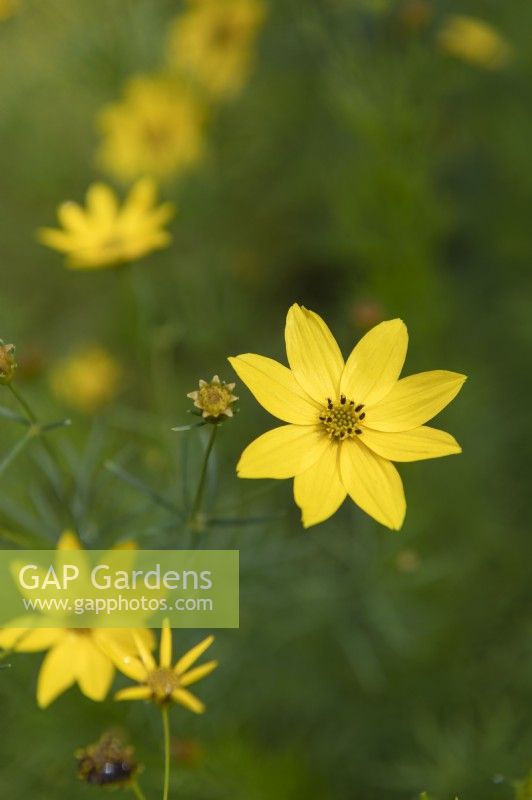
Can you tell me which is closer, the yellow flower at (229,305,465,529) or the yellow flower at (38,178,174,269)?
the yellow flower at (229,305,465,529)

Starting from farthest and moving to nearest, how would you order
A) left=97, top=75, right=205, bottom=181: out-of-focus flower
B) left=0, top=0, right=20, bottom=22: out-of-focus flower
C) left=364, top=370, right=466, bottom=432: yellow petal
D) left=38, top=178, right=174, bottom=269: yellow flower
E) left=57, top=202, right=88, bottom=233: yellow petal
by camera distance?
left=97, top=75, right=205, bottom=181: out-of-focus flower
left=0, top=0, right=20, bottom=22: out-of-focus flower
left=57, top=202, right=88, bottom=233: yellow petal
left=38, top=178, right=174, bottom=269: yellow flower
left=364, top=370, right=466, bottom=432: yellow petal

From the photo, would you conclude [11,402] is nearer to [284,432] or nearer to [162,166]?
[284,432]

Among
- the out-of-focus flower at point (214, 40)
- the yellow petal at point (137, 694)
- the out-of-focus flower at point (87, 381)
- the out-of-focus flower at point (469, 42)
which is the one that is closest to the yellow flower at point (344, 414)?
the yellow petal at point (137, 694)

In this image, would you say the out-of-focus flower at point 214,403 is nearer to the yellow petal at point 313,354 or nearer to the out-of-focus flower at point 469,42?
the yellow petal at point 313,354

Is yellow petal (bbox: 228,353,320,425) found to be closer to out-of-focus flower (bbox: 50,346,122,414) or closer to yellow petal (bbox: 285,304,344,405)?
yellow petal (bbox: 285,304,344,405)

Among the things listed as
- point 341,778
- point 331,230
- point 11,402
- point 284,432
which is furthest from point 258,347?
point 284,432

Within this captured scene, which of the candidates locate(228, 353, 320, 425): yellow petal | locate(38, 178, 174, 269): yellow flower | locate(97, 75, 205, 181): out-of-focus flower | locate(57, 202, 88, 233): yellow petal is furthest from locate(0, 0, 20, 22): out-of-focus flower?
locate(228, 353, 320, 425): yellow petal

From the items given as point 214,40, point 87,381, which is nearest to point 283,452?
point 87,381
